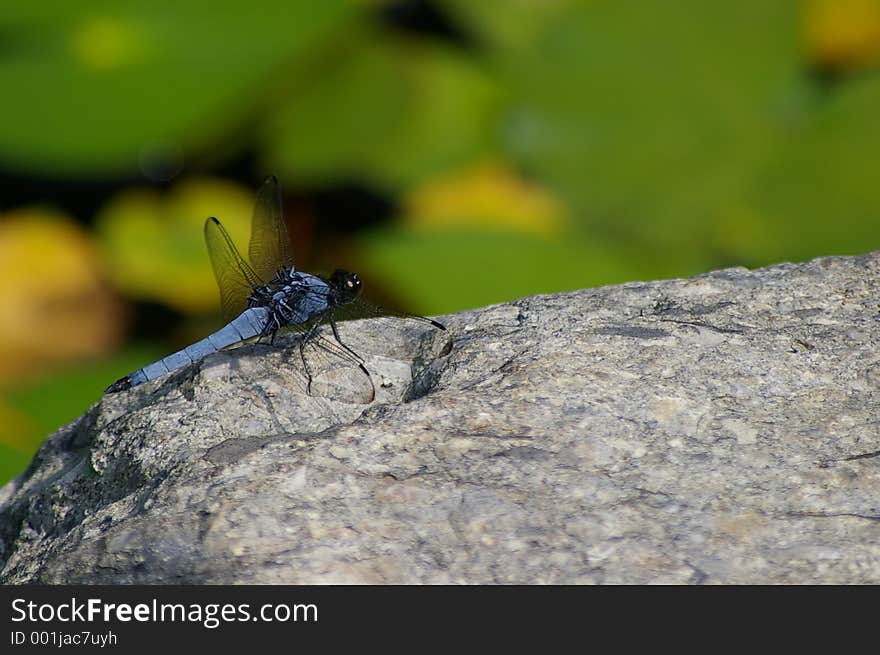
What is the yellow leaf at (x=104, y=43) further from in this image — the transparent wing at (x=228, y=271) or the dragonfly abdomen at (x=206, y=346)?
the dragonfly abdomen at (x=206, y=346)

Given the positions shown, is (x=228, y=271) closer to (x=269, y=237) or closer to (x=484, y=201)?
(x=269, y=237)

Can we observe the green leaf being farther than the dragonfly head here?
Yes

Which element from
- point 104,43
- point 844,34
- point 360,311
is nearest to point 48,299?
point 104,43

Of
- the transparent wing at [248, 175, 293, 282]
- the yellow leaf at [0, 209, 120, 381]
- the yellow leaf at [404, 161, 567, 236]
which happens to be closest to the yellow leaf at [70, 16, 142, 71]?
the yellow leaf at [0, 209, 120, 381]

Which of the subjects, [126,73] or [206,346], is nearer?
[206,346]

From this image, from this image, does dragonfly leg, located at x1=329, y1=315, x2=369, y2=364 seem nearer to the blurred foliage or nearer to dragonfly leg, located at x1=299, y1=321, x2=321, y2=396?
dragonfly leg, located at x1=299, y1=321, x2=321, y2=396
